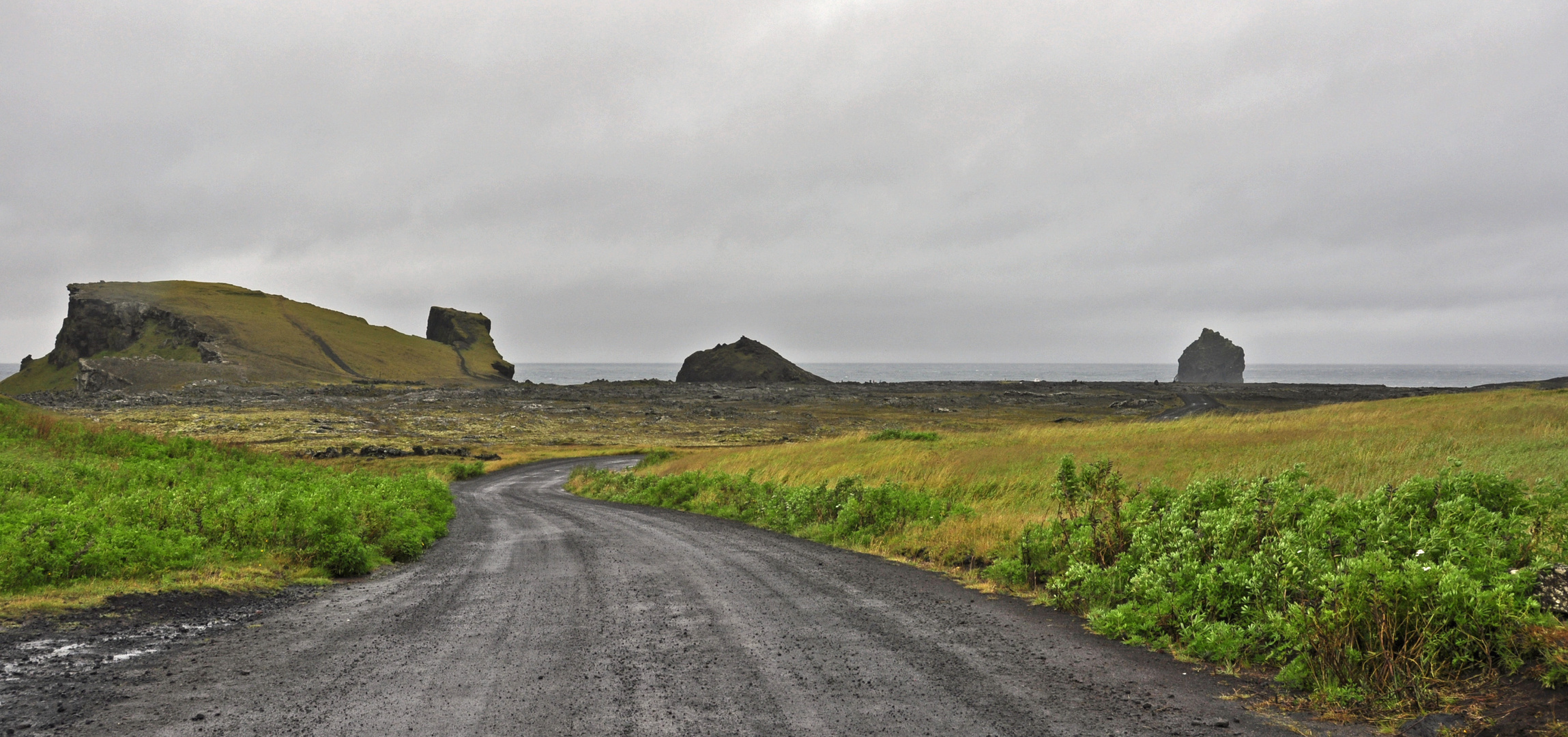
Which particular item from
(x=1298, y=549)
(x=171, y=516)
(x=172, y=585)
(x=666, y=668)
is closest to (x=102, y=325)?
(x=171, y=516)

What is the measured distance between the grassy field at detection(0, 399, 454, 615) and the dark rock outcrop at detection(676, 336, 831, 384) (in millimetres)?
160803

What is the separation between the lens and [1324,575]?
6.63 metres

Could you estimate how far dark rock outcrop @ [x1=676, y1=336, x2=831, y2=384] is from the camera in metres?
186

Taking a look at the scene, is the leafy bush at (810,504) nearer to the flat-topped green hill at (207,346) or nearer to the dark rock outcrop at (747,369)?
the flat-topped green hill at (207,346)

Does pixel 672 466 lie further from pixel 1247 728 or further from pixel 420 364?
pixel 420 364

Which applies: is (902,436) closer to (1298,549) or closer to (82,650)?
(1298,549)

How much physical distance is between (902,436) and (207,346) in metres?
162

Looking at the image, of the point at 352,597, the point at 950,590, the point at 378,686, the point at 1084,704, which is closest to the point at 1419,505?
the point at 1084,704

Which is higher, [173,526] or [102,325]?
[102,325]

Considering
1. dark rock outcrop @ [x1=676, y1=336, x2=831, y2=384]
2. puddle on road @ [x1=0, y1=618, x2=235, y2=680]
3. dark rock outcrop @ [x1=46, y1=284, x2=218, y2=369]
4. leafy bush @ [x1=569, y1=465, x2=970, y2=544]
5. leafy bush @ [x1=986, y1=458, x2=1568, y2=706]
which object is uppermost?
dark rock outcrop @ [x1=46, y1=284, x2=218, y2=369]

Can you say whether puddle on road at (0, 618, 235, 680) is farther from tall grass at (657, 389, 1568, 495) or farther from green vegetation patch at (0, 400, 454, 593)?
tall grass at (657, 389, 1568, 495)

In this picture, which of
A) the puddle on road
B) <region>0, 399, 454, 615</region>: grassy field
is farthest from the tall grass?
the puddle on road

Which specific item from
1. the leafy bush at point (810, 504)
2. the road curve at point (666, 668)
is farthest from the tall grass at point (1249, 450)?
the road curve at point (666, 668)

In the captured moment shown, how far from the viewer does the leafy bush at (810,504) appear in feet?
54.8
